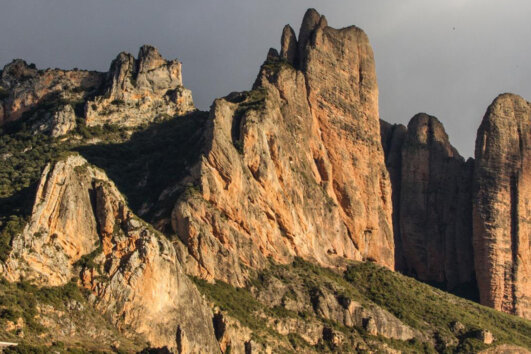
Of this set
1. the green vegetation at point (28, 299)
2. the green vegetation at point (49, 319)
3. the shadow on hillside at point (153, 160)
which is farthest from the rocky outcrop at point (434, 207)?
the green vegetation at point (28, 299)

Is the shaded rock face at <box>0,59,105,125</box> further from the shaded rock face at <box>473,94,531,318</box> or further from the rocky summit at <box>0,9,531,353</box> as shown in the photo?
the shaded rock face at <box>473,94,531,318</box>

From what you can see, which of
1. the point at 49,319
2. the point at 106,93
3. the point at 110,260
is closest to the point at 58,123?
the point at 106,93

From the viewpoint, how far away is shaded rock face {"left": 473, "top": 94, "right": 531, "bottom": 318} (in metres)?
164

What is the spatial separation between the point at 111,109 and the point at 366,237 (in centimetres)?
3420

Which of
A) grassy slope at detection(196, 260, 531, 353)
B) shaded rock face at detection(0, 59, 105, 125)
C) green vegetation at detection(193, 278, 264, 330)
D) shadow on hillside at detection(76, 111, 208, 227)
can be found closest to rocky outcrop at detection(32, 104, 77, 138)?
shaded rock face at detection(0, 59, 105, 125)

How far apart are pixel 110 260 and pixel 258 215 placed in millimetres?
27193

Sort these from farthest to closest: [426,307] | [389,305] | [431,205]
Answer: [431,205] → [426,307] → [389,305]

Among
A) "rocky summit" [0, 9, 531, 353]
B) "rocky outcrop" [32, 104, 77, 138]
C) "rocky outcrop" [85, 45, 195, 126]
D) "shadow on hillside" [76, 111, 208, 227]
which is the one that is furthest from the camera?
"rocky outcrop" [85, 45, 195, 126]

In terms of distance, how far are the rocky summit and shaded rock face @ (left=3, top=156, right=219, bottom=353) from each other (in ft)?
→ 0.44

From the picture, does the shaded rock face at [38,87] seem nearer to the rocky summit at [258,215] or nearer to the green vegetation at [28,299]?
the rocky summit at [258,215]

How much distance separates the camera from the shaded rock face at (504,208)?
536 feet

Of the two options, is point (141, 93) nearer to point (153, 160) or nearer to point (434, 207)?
point (153, 160)

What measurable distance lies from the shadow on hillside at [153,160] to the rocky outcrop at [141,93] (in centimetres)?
198

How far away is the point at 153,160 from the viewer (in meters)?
139
